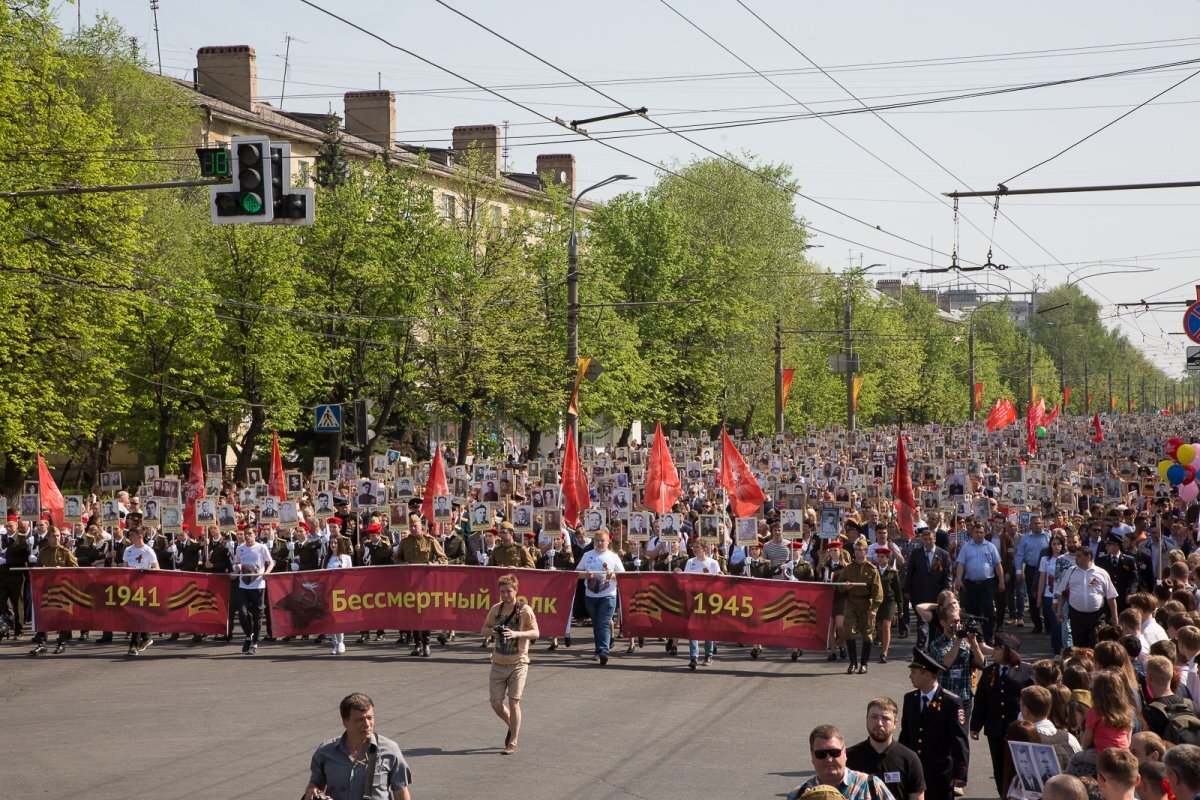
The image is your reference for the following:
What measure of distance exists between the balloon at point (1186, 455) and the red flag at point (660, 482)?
8.79m

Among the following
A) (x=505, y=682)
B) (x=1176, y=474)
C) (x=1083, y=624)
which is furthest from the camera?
(x=1176, y=474)

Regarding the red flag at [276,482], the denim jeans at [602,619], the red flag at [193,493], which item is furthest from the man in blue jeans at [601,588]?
the red flag at [276,482]

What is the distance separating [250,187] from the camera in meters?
A: 13.9

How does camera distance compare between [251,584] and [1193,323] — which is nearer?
[251,584]

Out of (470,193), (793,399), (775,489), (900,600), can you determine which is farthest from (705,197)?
(900,600)

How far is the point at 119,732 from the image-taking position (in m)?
14.0

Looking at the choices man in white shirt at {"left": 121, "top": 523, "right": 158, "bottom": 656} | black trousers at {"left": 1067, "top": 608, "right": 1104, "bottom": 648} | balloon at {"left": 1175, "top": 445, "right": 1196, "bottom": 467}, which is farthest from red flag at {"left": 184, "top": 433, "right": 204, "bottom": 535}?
balloon at {"left": 1175, "top": 445, "right": 1196, "bottom": 467}

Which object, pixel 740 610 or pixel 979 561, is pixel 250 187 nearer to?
pixel 740 610

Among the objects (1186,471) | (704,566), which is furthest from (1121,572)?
(1186,471)

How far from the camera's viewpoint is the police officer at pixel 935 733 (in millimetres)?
9125

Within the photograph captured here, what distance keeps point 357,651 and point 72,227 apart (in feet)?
63.3

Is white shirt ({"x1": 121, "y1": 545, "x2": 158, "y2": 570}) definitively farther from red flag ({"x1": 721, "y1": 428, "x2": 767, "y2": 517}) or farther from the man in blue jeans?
red flag ({"x1": 721, "y1": 428, "x2": 767, "y2": 517})

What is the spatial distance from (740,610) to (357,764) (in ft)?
36.9

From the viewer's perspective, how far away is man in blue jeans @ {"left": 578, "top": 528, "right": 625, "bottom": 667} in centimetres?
1842
